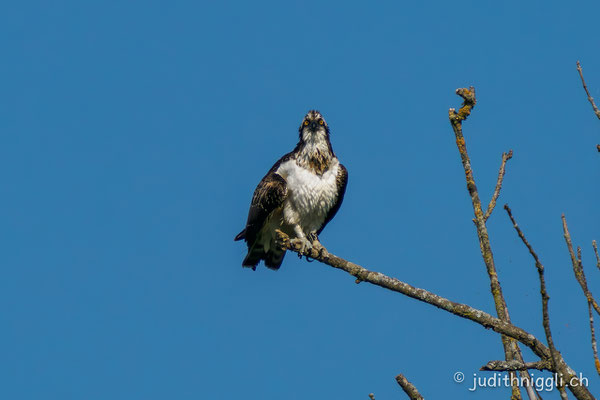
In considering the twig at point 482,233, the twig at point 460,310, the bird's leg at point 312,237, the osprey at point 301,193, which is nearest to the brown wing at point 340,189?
the osprey at point 301,193

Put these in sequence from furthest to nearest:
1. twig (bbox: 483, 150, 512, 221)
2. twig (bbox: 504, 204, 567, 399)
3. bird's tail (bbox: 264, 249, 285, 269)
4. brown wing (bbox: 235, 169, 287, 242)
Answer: bird's tail (bbox: 264, 249, 285, 269)
brown wing (bbox: 235, 169, 287, 242)
twig (bbox: 483, 150, 512, 221)
twig (bbox: 504, 204, 567, 399)

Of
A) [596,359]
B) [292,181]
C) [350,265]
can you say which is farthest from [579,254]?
[292,181]

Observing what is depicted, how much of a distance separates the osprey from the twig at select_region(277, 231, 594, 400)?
130 inches

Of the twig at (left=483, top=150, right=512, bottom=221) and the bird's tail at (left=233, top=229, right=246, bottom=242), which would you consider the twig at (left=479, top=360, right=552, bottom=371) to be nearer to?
the twig at (left=483, top=150, right=512, bottom=221)

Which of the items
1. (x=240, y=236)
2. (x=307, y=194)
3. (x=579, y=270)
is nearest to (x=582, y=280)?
(x=579, y=270)

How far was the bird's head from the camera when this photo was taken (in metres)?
11.4

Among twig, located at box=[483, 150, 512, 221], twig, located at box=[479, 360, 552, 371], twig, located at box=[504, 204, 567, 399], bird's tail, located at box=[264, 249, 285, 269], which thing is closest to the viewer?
twig, located at box=[504, 204, 567, 399]

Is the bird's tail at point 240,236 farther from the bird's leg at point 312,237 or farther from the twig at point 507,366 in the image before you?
the twig at point 507,366

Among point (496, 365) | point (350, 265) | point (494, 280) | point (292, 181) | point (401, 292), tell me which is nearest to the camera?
point (496, 365)

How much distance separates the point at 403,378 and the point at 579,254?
52.5 inches

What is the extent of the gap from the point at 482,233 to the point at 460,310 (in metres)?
0.56

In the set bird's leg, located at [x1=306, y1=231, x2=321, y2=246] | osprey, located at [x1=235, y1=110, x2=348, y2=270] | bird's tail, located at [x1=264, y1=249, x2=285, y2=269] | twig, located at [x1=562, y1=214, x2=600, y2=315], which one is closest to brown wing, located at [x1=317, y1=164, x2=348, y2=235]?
osprey, located at [x1=235, y1=110, x2=348, y2=270]

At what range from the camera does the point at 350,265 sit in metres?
7.20

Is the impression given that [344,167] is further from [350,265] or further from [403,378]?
[403,378]
